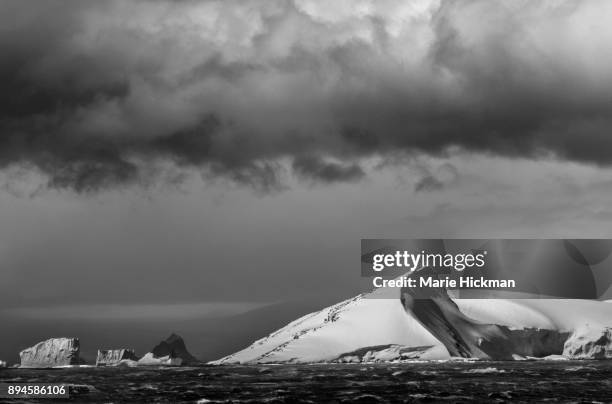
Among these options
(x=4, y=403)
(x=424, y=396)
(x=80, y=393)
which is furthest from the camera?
(x=80, y=393)

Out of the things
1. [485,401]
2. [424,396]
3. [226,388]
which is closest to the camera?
[485,401]

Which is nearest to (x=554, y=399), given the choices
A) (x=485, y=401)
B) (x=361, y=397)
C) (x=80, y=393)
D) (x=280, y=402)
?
(x=485, y=401)

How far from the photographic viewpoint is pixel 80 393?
530 ft

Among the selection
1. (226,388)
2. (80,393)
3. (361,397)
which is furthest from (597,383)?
(80,393)

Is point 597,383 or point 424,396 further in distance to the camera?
point 597,383

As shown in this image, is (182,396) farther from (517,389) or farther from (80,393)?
(517,389)

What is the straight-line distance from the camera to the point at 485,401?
139875mm

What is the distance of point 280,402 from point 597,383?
274ft

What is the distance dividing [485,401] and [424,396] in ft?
42.8

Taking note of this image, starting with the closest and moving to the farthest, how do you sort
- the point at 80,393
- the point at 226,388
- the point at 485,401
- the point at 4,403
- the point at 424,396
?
the point at 4,403 → the point at 485,401 → the point at 424,396 → the point at 80,393 → the point at 226,388

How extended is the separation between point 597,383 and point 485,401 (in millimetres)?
59352

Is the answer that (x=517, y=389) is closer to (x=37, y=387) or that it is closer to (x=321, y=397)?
(x=321, y=397)

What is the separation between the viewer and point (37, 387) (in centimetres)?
16750

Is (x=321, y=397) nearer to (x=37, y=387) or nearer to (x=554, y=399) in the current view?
(x=554, y=399)
